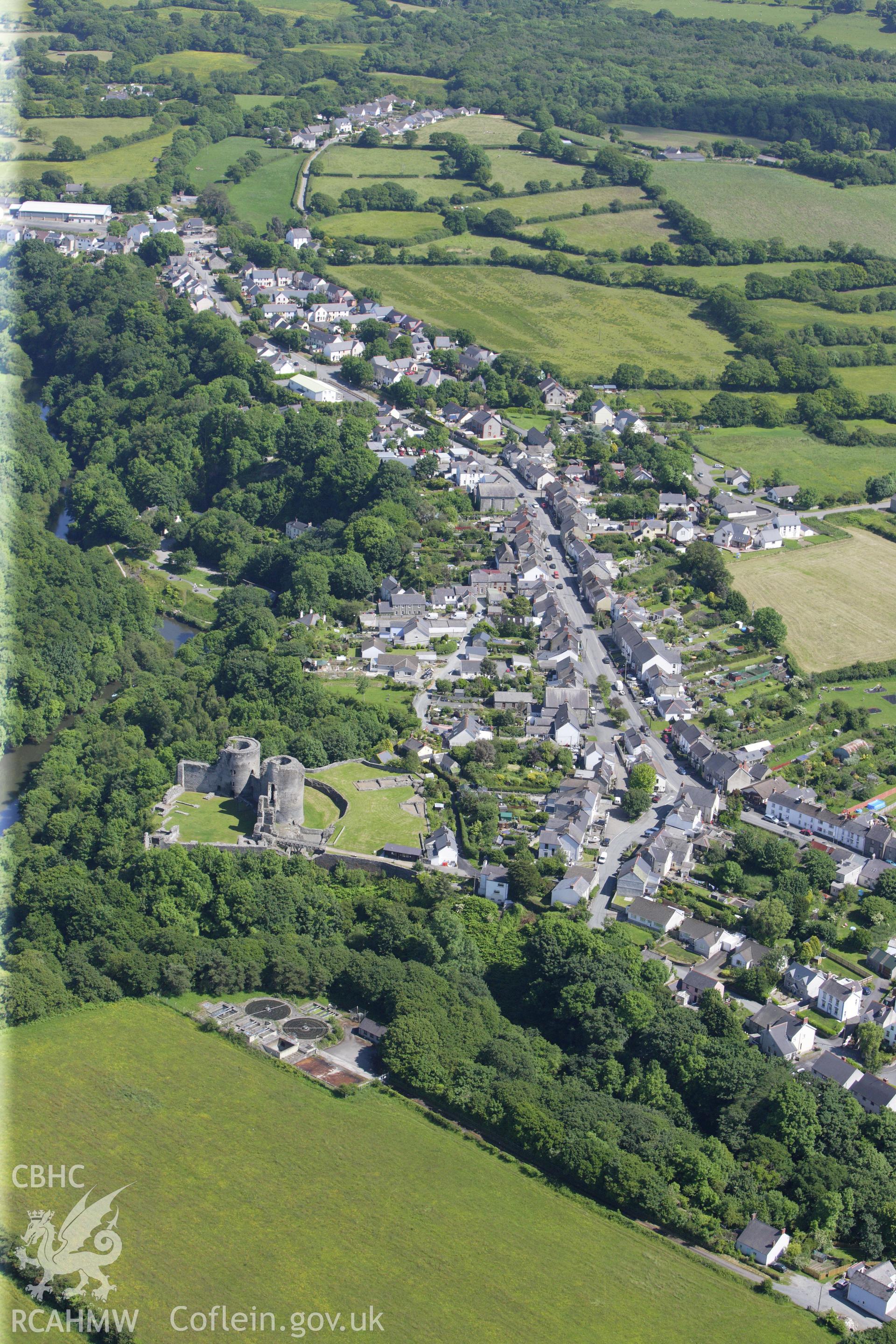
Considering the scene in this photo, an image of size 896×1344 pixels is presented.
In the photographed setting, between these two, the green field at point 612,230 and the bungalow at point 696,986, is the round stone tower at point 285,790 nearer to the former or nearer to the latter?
the bungalow at point 696,986

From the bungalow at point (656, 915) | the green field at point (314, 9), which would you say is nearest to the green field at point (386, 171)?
the green field at point (314, 9)

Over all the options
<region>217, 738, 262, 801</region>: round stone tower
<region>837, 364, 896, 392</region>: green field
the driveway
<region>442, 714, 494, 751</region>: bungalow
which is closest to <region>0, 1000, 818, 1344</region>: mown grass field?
the driveway

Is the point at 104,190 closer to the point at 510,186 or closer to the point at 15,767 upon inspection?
the point at 510,186

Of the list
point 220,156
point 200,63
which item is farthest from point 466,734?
point 200,63

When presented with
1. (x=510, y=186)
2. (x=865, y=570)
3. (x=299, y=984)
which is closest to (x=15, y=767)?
(x=299, y=984)

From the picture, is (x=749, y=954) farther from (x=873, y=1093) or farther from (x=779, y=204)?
(x=779, y=204)

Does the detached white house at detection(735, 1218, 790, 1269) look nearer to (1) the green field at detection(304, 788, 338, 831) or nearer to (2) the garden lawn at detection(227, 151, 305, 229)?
(1) the green field at detection(304, 788, 338, 831)
